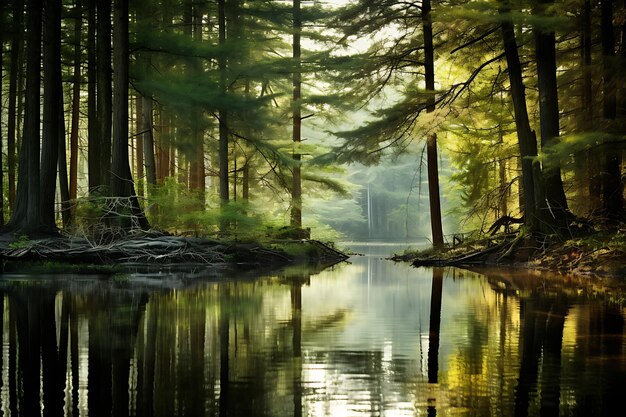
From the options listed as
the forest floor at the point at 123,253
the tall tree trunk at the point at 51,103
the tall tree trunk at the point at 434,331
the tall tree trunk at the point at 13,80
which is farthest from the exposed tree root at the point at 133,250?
the tall tree trunk at the point at 13,80

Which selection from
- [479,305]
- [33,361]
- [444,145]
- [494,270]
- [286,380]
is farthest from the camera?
[444,145]

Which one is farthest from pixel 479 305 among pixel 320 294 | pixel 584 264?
pixel 584 264

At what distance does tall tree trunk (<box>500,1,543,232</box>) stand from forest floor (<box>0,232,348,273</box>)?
6506mm

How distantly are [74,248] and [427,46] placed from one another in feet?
36.6

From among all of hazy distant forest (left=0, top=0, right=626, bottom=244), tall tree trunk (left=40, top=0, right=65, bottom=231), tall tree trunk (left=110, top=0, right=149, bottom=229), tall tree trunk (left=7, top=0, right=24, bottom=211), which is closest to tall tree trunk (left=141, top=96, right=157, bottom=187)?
hazy distant forest (left=0, top=0, right=626, bottom=244)

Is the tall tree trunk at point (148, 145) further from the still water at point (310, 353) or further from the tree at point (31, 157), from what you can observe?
the still water at point (310, 353)

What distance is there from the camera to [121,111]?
53.2ft

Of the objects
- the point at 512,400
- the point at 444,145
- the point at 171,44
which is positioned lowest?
the point at 512,400

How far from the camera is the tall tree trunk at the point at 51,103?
51.9 ft

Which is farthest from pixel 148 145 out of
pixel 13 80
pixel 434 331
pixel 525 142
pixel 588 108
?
pixel 434 331

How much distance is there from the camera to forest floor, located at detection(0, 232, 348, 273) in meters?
13.9

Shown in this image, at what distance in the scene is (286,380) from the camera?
4309 millimetres

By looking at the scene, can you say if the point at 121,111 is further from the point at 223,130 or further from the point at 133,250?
the point at 223,130

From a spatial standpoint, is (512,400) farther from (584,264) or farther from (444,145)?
(444,145)
